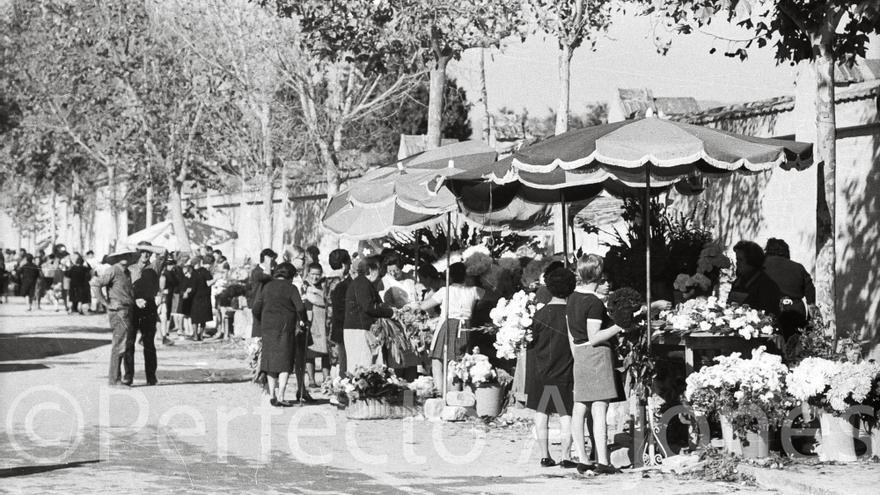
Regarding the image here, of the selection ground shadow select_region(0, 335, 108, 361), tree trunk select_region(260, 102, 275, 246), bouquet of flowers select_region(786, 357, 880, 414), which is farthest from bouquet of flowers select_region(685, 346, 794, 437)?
tree trunk select_region(260, 102, 275, 246)

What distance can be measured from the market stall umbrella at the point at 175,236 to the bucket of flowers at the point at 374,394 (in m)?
18.1

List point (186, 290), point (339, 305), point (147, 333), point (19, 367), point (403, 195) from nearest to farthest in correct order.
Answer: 1. point (403, 195)
2. point (339, 305)
3. point (147, 333)
4. point (19, 367)
5. point (186, 290)

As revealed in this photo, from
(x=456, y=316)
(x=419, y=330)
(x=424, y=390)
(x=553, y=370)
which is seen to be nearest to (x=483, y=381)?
(x=456, y=316)

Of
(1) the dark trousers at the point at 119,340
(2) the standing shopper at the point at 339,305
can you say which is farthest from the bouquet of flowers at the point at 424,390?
(1) the dark trousers at the point at 119,340

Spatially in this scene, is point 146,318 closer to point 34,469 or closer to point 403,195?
point 403,195

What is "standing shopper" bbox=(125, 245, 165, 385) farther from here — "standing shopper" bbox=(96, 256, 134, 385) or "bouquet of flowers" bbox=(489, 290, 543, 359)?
"bouquet of flowers" bbox=(489, 290, 543, 359)

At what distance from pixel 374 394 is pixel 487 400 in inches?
49.4

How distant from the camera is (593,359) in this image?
34.0 feet

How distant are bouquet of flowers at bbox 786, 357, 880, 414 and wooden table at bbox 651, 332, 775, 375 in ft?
1.58

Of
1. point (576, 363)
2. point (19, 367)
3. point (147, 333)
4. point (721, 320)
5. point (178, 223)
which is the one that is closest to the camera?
point (576, 363)

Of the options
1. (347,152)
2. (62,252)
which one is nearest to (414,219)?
(347,152)

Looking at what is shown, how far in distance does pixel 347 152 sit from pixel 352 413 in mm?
20453

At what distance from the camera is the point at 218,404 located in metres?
15.7

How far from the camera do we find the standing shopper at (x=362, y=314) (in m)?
15.0
